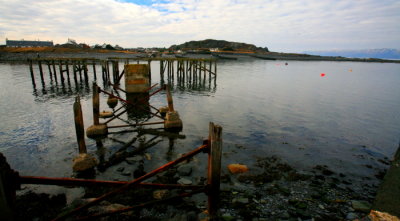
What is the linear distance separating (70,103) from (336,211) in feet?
67.3

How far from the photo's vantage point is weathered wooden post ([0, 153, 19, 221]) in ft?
10.0

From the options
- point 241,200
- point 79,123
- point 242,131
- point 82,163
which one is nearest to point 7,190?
point 79,123

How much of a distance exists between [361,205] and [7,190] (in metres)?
8.72

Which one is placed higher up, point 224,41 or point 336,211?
point 224,41

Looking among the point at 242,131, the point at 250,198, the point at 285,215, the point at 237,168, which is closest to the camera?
the point at 285,215

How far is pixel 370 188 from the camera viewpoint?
25.5 feet

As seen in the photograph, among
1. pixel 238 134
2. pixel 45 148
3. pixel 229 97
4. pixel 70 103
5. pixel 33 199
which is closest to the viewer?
pixel 33 199

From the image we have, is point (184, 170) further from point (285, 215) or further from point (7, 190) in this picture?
point (7, 190)

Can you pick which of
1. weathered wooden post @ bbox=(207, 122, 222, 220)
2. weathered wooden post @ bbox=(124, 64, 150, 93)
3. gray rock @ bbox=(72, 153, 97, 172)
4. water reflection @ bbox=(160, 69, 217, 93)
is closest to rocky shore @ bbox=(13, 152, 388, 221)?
gray rock @ bbox=(72, 153, 97, 172)

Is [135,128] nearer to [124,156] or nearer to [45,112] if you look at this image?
[124,156]

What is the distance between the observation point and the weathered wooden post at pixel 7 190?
10.0ft

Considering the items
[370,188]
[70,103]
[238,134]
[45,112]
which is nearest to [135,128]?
[238,134]

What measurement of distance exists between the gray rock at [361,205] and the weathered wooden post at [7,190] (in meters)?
8.35

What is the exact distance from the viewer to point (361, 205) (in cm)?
653
